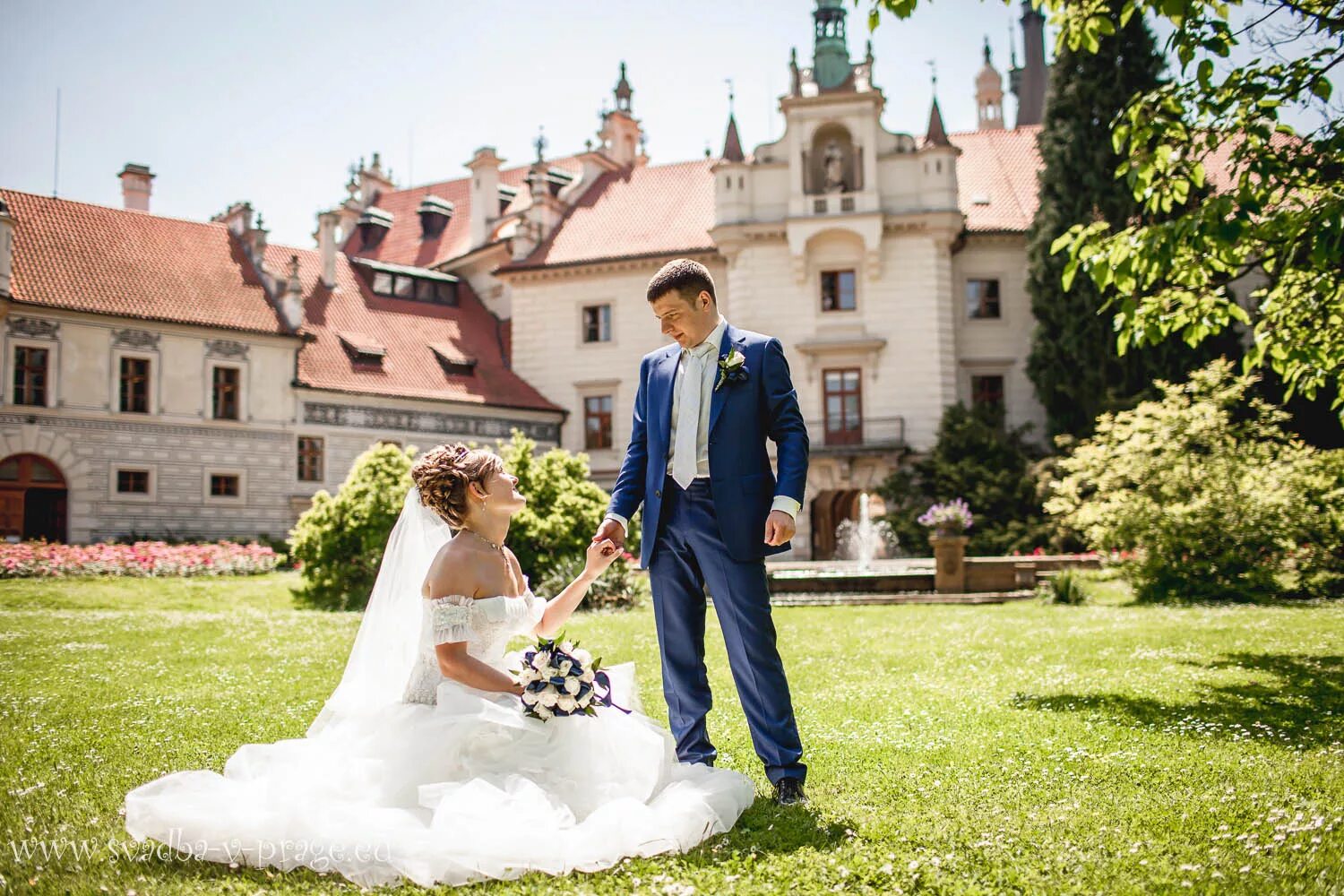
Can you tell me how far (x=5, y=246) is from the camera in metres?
26.8

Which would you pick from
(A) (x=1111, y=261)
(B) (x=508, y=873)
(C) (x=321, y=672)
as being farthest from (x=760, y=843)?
(C) (x=321, y=672)

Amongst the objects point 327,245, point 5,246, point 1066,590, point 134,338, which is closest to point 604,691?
point 1066,590

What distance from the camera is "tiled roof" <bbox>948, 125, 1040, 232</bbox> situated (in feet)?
111

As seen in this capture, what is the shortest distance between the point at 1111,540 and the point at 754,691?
44.1 ft

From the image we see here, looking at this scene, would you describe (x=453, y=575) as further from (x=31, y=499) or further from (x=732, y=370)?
(x=31, y=499)

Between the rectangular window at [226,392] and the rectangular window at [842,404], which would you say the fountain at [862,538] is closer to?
the rectangular window at [842,404]

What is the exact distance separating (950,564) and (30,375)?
2480 cm

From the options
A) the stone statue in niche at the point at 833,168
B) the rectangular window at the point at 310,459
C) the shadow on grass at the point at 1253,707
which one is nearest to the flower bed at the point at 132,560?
the rectangular window at the point at 310,459

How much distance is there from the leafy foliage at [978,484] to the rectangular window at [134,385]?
72.2 feet

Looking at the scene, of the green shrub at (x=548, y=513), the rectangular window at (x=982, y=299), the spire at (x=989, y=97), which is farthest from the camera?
the spire at (x=989, y=97)

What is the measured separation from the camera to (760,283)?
33219 mm

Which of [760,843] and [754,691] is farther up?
[754,691]

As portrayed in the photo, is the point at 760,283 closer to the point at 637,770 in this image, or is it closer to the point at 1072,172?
the point at 1072,172

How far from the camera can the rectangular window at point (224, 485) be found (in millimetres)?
29984
